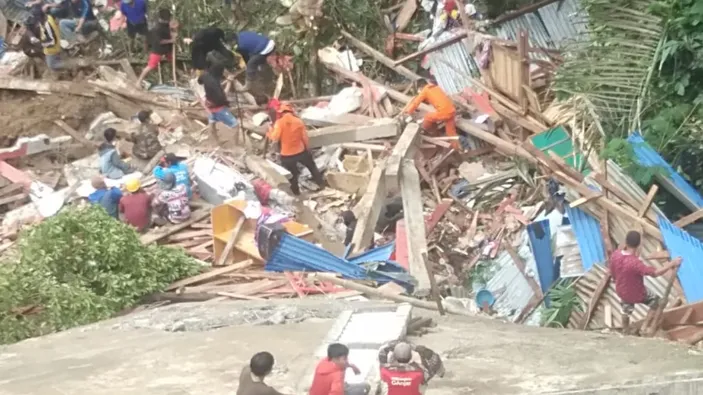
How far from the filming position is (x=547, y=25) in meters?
16.0

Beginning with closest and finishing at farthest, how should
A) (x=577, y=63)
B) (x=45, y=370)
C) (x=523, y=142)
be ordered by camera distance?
(x=45, y=370), (x=577, y=63), (x=523, y=142)

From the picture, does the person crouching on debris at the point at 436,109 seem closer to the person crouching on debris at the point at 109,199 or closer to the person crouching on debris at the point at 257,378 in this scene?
the person crouching on debris at the point at 109,199

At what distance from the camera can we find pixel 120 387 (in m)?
7.92

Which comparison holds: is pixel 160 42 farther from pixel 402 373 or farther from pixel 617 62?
pixel 402 373

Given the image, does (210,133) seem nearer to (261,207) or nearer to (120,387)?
(261,207)

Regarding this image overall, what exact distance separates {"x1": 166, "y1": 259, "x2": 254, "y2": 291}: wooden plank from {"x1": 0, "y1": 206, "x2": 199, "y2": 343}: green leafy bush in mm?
105

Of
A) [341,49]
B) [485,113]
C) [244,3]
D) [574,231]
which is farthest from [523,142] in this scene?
[244,3]

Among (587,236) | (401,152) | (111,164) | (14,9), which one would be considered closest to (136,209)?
A: (111,164)

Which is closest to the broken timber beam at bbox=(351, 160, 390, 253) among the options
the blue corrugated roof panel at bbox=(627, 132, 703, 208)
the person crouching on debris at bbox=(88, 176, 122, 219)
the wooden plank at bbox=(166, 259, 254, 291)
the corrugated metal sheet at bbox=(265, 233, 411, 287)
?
the corrugated metal sheet at bbox=(265, 233, 411, 287)

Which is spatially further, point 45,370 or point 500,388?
point 45,370

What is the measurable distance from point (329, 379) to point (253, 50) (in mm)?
10431

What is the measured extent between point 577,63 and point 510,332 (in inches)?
160

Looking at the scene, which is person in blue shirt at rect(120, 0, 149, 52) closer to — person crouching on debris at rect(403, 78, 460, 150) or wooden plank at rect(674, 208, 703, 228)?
person crouching on debris at rect(403, 78, 460, 150)

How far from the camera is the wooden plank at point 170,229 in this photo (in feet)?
39.8
